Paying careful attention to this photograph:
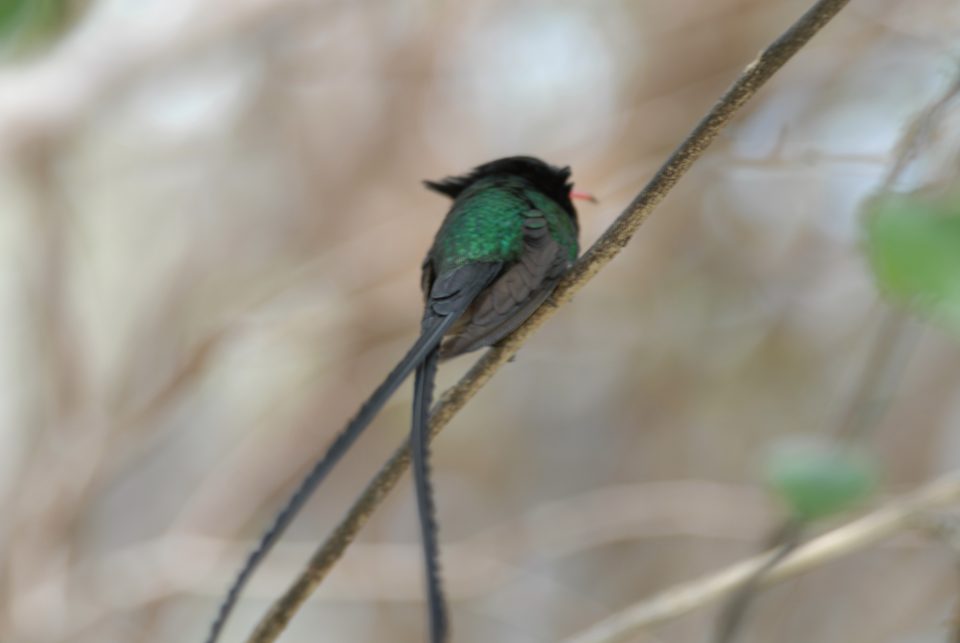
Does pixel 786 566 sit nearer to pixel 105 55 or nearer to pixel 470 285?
pixel 470 285

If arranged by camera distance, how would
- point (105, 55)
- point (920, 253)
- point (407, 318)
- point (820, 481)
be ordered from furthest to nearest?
1. point (407, 318)
2. point (105, 55)
3. point (820, 481)
4. point (920, 253)

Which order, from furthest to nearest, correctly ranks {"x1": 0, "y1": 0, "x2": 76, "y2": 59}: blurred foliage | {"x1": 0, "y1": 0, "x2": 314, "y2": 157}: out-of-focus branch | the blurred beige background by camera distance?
the blurred beige background → {"x1": 0, "y1": 0, "x2": 314, "y2": 157}: out-of-focus branch → {"x1": 0, "y1": 0, "x2": 76, "y2": 59}: blurred foliage

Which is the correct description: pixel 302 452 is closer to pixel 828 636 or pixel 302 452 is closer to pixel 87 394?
pixel 87 394

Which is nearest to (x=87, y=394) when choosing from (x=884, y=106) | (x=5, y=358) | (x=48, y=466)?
(x=48, y=466)

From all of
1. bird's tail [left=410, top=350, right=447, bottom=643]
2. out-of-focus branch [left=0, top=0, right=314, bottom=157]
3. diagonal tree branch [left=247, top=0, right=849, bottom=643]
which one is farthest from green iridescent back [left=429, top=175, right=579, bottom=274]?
out-of-focus branch [left=0, top=0, right=314, bottom=157]

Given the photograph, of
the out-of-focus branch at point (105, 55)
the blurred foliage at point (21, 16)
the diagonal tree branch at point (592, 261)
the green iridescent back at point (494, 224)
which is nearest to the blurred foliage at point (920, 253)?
the diagonal tree branch at point (592, 261)

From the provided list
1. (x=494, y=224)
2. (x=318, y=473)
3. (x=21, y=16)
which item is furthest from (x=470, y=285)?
(x=21, y=16)

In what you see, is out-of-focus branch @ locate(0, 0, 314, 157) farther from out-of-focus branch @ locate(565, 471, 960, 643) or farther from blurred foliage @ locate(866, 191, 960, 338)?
blurred foliage @ locate(866, 191, 960, 338)
